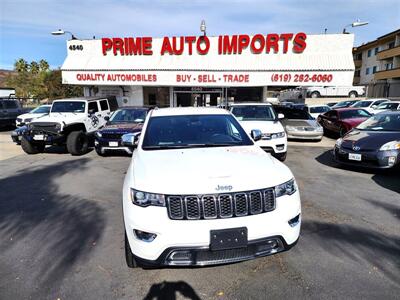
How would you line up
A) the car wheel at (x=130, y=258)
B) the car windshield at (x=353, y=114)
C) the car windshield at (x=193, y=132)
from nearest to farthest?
the car wheel at (x=130, y=258) → the car windshield at (x=193, y=132) → the car windshield at (x=353, y=114)

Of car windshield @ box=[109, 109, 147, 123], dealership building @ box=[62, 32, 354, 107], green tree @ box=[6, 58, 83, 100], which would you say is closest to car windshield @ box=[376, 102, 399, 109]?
dealership building @ box=[62, 32, 354, 107]

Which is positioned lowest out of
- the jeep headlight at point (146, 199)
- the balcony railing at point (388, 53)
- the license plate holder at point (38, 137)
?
the license plate holder at point (38, 137)

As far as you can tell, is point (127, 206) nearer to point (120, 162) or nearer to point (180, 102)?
point (120, 162)

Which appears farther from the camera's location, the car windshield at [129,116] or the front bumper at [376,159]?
the car windshield at [129,116]

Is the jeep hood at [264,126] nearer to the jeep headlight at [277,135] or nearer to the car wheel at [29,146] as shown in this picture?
the jeep headlight at [277,135]

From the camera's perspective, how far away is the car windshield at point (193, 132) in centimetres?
386

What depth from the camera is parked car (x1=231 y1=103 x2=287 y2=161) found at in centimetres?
766

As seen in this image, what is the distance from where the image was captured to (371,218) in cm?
436

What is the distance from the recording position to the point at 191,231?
2531 millimetres

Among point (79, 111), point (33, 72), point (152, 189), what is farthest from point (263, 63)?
point (33, 72)

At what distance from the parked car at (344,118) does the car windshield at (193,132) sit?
9645mm

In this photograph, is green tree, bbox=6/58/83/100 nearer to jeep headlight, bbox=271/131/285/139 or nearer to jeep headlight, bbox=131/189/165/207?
jeep headlight, bbox=271/131/285/139

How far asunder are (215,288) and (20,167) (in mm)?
7526

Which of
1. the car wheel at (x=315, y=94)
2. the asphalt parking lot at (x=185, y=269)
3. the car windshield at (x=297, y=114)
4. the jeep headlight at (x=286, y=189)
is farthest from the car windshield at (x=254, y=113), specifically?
the car wheel at (x=315, y=94)
